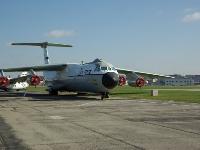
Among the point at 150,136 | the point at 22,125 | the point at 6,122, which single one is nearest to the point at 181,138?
the point at 150,136

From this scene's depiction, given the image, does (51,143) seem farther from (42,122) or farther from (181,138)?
(42,122)

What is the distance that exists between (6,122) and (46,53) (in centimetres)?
4021

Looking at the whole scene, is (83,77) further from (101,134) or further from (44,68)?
(101,134)

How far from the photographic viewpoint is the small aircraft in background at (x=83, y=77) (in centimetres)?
3566

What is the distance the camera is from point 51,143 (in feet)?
35.7

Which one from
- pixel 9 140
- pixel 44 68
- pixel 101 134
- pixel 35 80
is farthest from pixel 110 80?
pixel 9 140

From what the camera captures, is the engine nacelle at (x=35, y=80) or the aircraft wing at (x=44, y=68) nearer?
the engine nacelle at (x=35, y=80)

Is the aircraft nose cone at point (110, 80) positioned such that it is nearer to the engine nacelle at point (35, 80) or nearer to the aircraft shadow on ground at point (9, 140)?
the engine nacelle at point (35, 80)

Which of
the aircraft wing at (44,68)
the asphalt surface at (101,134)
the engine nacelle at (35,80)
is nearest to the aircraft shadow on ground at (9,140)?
the asphalt surface at (101,134)

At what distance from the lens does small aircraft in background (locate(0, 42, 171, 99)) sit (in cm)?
3566

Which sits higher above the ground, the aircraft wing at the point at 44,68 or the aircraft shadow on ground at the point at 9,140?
the aircraft wing at the point at 44,68

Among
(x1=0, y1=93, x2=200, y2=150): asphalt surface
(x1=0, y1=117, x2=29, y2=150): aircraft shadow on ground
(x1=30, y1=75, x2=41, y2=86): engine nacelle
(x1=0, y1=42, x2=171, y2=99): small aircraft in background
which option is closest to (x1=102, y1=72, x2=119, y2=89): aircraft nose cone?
(x1=0, y1=42, x2=171, y2=99): small aircraft in background

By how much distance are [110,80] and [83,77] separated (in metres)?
4.73

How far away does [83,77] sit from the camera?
38750mm
